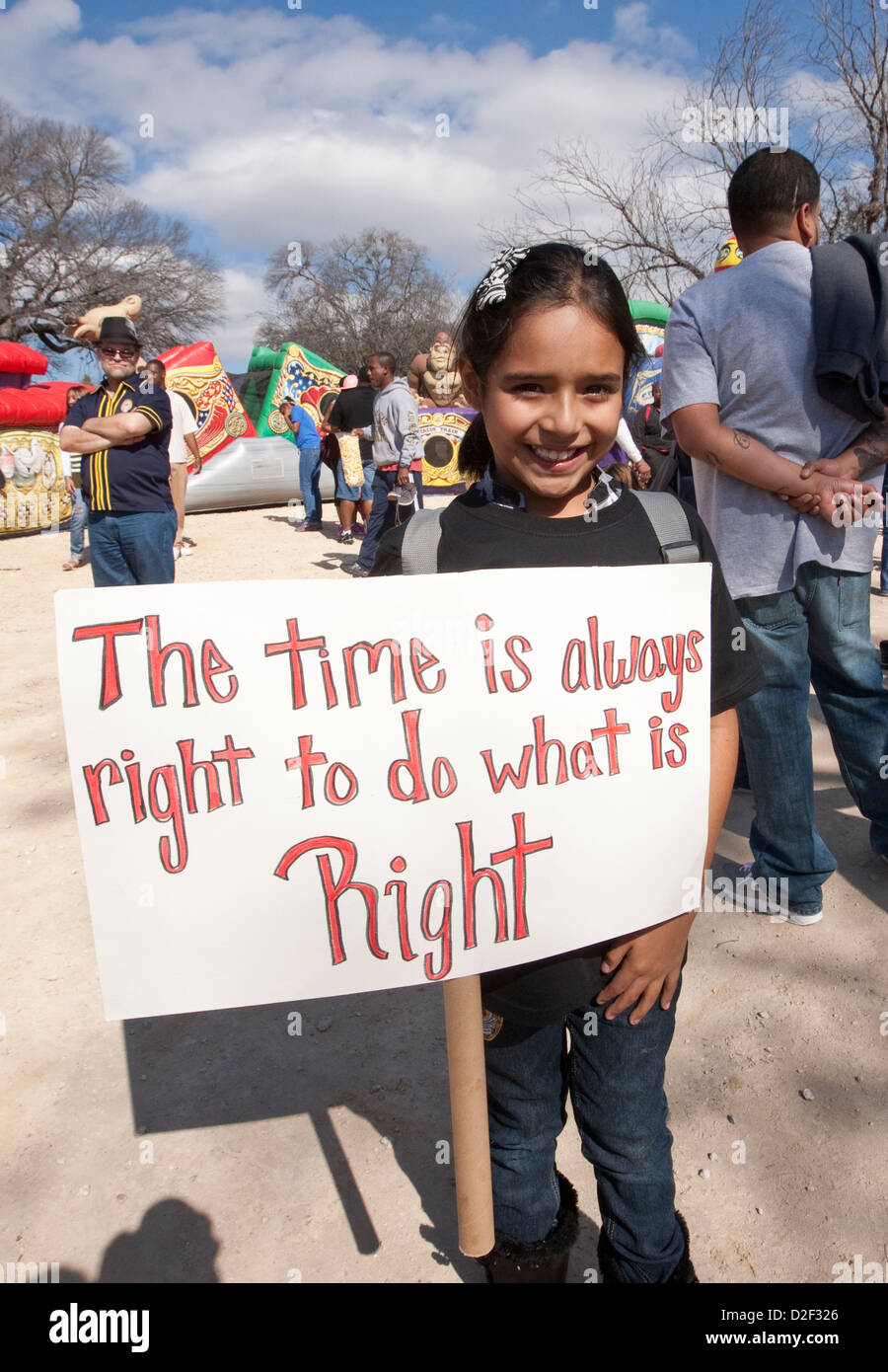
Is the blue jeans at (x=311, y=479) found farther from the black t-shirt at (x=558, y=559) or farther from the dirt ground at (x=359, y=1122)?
the black t-shirt at (x=558, y=559)

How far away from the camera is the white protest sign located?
39.6 inches

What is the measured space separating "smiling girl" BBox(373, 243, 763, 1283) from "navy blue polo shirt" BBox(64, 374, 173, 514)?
3219 mm

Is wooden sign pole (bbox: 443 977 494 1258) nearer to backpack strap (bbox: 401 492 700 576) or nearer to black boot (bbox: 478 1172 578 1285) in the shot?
black boot (bbox: 478 1172 578 1285)

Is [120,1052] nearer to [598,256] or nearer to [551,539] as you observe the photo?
[551,539]

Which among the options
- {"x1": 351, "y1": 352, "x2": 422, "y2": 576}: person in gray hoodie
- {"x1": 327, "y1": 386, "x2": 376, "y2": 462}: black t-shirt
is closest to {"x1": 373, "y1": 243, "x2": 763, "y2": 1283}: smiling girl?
{"x1": 351, "y1": 352, "x2": 422, "y2": 576}: person in gray hoodie

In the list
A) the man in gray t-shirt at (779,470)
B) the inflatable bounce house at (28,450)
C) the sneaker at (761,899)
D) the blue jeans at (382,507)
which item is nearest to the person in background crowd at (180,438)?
the blue jeans at (382,507)

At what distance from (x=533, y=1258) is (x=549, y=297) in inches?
58.0

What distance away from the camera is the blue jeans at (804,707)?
2.26 m

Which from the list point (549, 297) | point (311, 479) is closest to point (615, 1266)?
point (549, 297)

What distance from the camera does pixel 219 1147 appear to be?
6.05 feet

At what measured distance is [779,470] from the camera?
7.04 ft

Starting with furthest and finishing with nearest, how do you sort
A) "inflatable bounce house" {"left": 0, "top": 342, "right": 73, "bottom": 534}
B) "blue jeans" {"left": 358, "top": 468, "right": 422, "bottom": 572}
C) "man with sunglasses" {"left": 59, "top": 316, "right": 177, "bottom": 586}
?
"inflatable bounce house" {"left": 0, "top": 342, "right": 73, "bottom": 534} < "blue jeans" {"left": 358, "top": 468, "right": 422, "bottom": 572} < "man with sunglasses" {"left": 59, "top": 316, "right": 177, "bottom": 586}

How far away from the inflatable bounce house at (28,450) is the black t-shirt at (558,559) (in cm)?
1141

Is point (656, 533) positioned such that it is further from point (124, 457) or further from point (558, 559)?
point (124, 457)
